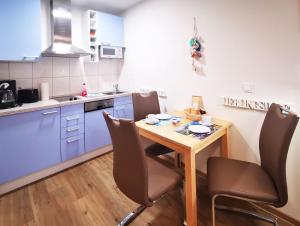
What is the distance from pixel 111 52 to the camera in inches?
119

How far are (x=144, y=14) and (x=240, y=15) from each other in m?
1.49

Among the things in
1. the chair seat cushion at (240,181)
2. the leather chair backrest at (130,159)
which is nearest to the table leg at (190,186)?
the chair seat cushion at (240,181)

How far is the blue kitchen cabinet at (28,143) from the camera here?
192cm

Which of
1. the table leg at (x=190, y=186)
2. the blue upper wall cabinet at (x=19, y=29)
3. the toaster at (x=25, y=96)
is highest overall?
the blue upper wall cabinet at (x=19, y=29)

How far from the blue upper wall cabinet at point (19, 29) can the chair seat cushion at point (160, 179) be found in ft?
6.19

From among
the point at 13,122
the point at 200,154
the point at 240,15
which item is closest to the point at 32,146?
the point at 13,122

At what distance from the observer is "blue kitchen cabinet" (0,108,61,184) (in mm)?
1919

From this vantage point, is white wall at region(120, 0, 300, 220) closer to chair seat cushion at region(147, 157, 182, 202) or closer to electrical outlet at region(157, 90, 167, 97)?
electrical outlet at region(157, 90, 167, 97)

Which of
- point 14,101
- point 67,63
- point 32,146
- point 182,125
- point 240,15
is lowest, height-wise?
point 32,146

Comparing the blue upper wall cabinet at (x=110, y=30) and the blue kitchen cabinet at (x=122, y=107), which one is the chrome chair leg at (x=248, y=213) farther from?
the blue upper wall cabinet at (x=110, y=30)

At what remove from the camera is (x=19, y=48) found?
6.75 ft

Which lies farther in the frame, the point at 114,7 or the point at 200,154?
the point at 114,7

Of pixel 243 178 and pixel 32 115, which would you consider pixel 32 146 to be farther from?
pixel 243 178

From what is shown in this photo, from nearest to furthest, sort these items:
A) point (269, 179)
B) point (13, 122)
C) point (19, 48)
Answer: point (269, 179), point (13, 122), point (19, 48)
